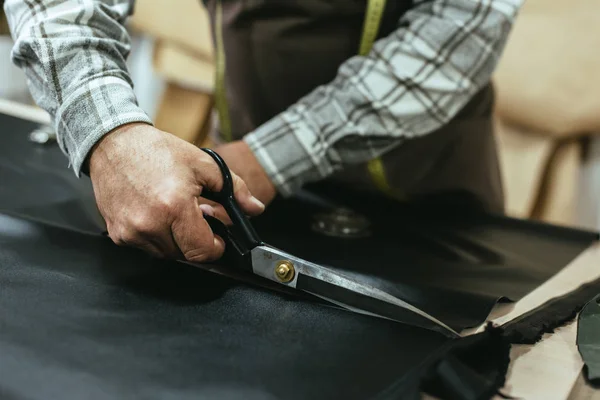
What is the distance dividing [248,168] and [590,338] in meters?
0.33

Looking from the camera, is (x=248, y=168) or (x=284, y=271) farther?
(x=248, y=168)

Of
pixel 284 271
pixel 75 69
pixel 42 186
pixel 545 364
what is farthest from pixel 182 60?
pixel 545 364

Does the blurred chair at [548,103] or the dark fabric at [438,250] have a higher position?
Result: the dark fabric at [438,250]

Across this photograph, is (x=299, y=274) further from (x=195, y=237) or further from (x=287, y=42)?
(x=287, y=42)

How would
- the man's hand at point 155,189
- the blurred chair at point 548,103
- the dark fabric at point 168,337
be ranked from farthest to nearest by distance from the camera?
the blurred chair at point 548,103
the man's hand at point 155,189
the dark fabric at point 168,337

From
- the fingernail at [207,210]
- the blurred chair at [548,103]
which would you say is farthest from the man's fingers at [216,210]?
the blurred chair at [548,103]

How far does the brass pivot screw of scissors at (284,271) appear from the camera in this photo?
484mm

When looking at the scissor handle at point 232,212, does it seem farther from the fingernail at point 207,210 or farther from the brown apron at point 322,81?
the brown apron at point 322,81

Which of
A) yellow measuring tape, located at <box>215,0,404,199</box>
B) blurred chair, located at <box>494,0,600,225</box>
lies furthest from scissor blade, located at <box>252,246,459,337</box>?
blurred chair, located at <box>494,0,600,225</box>

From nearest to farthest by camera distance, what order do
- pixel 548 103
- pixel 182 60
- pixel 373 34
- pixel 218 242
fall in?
pixel 218 242, pixel 373 34, pixel 548 103, pixel 182 60

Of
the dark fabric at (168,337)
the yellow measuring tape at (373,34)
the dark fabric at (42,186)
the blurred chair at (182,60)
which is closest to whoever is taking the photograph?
the dark fabric at (168,337)

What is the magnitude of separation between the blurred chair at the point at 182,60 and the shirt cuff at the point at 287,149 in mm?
929

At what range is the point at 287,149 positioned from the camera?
66cm

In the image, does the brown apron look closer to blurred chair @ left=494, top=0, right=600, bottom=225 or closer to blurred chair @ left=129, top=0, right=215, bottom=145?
blurred chair @ left=494, top=0, right=600, bottom=225
